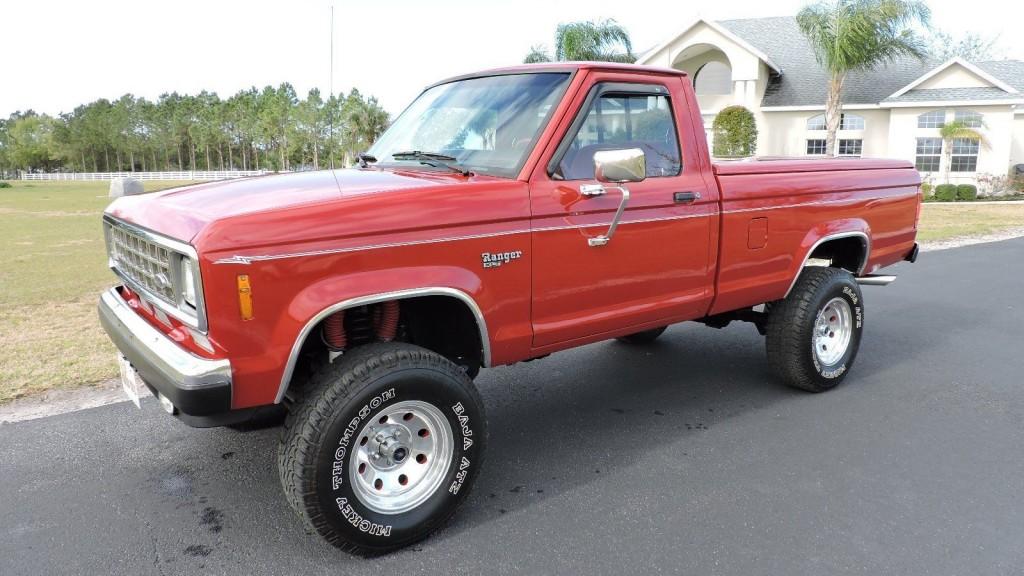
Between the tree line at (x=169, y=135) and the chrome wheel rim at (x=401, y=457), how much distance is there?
83.0m

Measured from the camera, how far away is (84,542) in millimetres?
3186

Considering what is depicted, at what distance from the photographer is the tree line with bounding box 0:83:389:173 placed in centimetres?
9038

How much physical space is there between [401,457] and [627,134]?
2106mm

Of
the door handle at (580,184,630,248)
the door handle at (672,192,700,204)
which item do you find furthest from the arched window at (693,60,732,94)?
the door handle at (580,184,630,248)

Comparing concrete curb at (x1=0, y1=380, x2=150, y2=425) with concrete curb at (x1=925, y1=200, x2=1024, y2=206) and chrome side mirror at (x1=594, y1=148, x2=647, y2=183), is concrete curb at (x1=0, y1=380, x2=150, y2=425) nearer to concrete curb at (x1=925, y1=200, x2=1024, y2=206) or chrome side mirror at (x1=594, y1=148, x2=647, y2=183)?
chrome side mirror at (x1=594, y1=148, x2=647, y2=183)

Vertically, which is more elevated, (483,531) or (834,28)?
(834,28)

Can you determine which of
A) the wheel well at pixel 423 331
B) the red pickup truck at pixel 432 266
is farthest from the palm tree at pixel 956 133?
the wheel well at pixel 423 331

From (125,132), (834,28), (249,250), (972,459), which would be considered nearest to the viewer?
(249,250)

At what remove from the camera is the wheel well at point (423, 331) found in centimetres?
339

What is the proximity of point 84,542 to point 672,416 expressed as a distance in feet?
10.8

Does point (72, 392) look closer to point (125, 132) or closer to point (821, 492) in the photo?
point (821, 492)

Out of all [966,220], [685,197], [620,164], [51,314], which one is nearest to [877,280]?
[685,197]

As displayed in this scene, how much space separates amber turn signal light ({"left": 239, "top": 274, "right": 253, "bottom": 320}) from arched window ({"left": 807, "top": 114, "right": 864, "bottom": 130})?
103 ft

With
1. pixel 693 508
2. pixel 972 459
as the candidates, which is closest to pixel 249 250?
pixel 693 508
